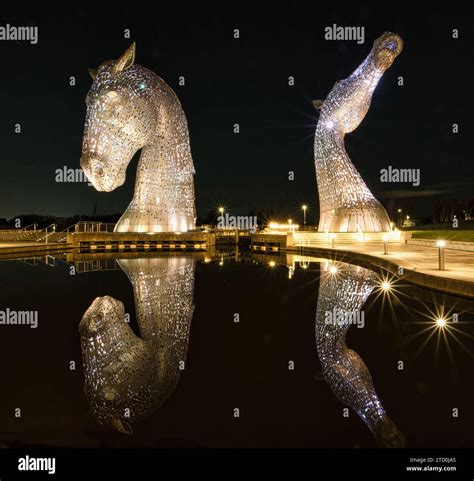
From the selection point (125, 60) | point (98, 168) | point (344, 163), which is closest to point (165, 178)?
point (98, 168)

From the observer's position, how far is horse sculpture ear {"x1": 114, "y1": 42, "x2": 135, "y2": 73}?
1519cm

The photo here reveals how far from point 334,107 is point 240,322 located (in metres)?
19.4

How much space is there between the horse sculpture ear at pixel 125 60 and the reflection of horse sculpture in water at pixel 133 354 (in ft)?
31.8

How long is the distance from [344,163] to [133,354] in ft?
67.8

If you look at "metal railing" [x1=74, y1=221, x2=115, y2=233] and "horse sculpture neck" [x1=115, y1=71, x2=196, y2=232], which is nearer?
"horse sculpture neck" [x1=115, y1=71, x2=196, y2=232]

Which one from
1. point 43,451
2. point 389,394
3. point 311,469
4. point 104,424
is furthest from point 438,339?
point 43,451

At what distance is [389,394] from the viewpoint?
3.99 m

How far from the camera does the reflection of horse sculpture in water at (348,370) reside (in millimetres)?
3412

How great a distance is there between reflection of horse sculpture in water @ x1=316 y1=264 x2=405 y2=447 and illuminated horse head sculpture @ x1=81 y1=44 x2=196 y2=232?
10.1 metres

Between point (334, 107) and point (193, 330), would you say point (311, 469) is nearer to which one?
A: point (193, 330)

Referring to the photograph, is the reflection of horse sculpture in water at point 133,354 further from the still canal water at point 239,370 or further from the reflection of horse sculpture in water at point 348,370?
the reflection of horse sculpture in water at point 348,370

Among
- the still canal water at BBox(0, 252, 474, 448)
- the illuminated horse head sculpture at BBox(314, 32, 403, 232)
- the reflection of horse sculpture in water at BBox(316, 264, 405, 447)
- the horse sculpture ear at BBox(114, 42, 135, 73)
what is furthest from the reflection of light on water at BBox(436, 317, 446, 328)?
the illuminated horse head sculpture at BBox(314, 32, 403, 232)

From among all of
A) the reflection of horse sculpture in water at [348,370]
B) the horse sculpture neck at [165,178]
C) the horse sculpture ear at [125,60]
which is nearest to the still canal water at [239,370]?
the reflection of horse sculpture in water at [348,370]

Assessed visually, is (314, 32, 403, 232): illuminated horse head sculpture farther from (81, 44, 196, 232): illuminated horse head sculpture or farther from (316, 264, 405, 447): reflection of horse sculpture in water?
(316, 264, 405, 447): reflection of horse sculpture in water
